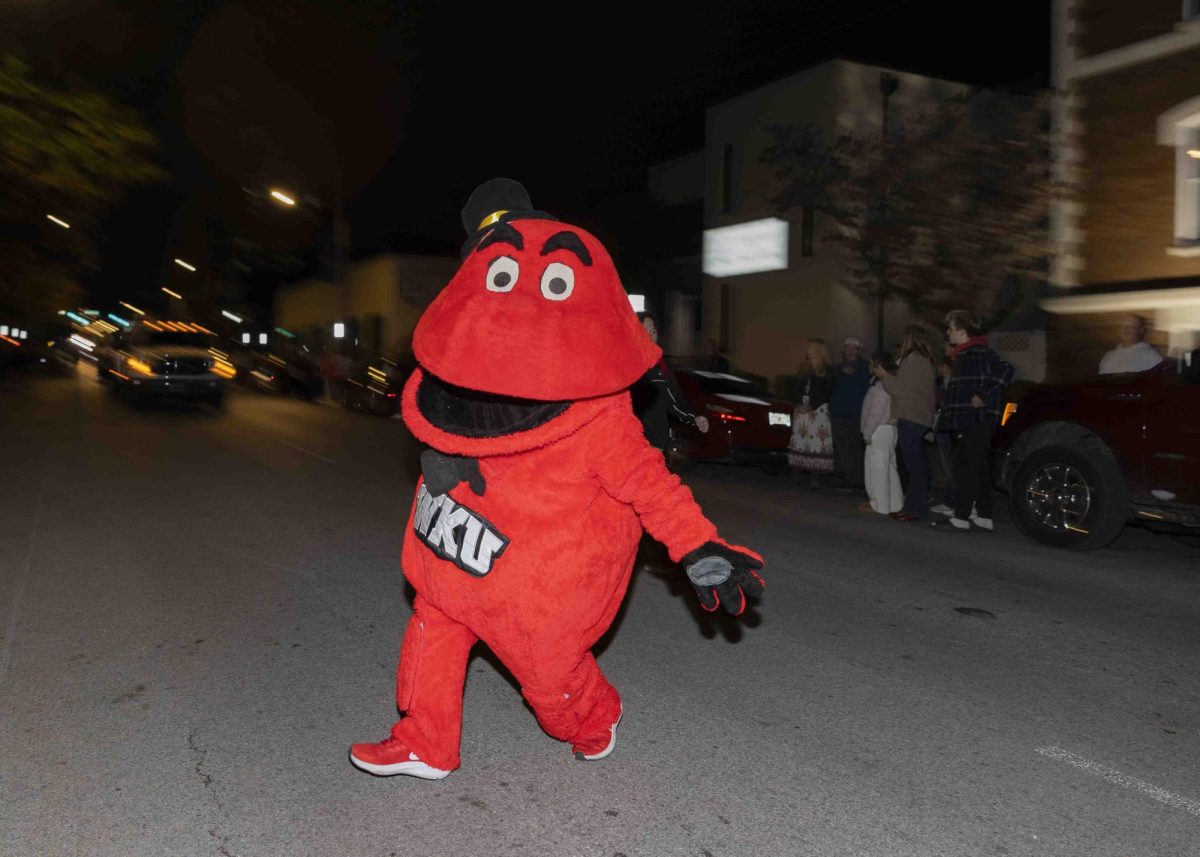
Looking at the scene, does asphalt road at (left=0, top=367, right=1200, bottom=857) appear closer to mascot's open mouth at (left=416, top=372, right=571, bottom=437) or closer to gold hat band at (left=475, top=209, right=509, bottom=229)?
mascot's open mouth at (left=416, top=372, right=571, bottom=437)

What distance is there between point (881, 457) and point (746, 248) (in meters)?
17.7

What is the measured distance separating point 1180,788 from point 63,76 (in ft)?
27.8

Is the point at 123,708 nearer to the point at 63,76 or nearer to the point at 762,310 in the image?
the point at 63,76

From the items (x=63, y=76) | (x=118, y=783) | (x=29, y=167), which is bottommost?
(x=118, y=783)

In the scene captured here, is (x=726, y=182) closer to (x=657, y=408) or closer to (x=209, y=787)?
(x=657, y=408)

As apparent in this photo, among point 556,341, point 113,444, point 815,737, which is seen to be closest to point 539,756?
point 815,737

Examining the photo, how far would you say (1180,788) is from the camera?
3801 millimetres

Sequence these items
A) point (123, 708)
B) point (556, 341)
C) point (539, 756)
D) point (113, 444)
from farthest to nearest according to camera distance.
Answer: point (113, 444) → point (123, 708) → point (539, 756) → point (556, 341)

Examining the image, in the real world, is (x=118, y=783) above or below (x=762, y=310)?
below

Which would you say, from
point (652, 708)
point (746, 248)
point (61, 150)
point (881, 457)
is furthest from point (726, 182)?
point (652, 708)

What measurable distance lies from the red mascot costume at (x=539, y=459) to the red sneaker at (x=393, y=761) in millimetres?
512

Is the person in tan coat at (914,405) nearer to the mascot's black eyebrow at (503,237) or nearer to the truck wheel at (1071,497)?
the truck wheel at (1071,497)

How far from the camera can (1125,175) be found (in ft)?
49.9

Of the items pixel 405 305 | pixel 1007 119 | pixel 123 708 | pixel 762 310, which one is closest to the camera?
pixel 123 708
